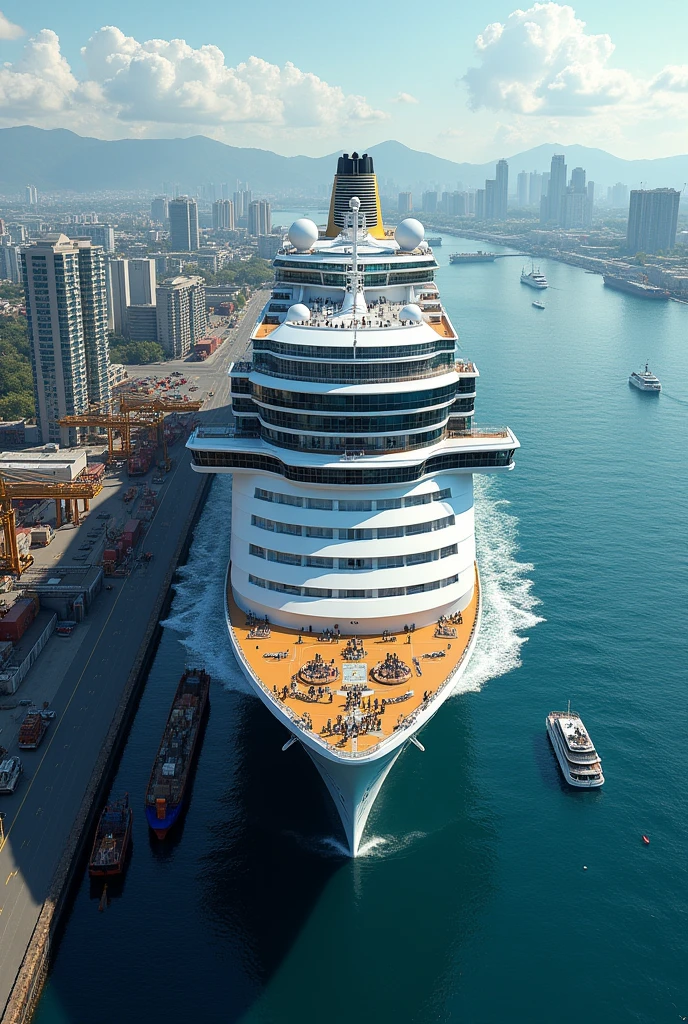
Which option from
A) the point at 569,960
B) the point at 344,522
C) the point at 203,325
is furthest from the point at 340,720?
the point at 203,325

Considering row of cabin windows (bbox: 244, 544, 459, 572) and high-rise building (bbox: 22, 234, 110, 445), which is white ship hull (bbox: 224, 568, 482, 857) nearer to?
row of cabin windows (bbox: 244, 544, 459, 572)

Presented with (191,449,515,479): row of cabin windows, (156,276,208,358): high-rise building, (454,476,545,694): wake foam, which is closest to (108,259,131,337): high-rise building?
(156,276,208,358): high-rise building

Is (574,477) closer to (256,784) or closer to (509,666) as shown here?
(509,666)

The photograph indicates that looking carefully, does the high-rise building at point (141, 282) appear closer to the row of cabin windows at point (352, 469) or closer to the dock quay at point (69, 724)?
the dock quay at point (69, 724)

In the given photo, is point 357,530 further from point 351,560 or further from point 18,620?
point 18,620

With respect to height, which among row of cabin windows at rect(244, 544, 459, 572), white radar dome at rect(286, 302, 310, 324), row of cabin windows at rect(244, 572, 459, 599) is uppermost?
white radar dome at rect(286, 302, 310, 324)

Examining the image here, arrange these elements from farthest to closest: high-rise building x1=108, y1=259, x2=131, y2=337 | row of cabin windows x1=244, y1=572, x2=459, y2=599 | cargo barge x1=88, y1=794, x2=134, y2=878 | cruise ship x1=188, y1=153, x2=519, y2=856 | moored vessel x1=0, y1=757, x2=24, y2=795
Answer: high-rise building x1=108, y1=259, x2=131, y2=337 < row of cabin windows x1=244, y1=572, x2=459, y2=599 < moored vessel x1=0, y1=757, x2=24, y2=795 < cruise ship x1=188, y1=153, x2=519, y2=856 < cargo barge x1=88, y1=794, x2=134, y2=878

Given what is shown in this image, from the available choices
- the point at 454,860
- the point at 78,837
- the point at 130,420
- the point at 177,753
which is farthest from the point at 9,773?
the point at 130,420

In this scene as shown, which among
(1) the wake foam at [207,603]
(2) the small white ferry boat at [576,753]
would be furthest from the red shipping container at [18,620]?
(2) the small white ferry boat at [576,753]
